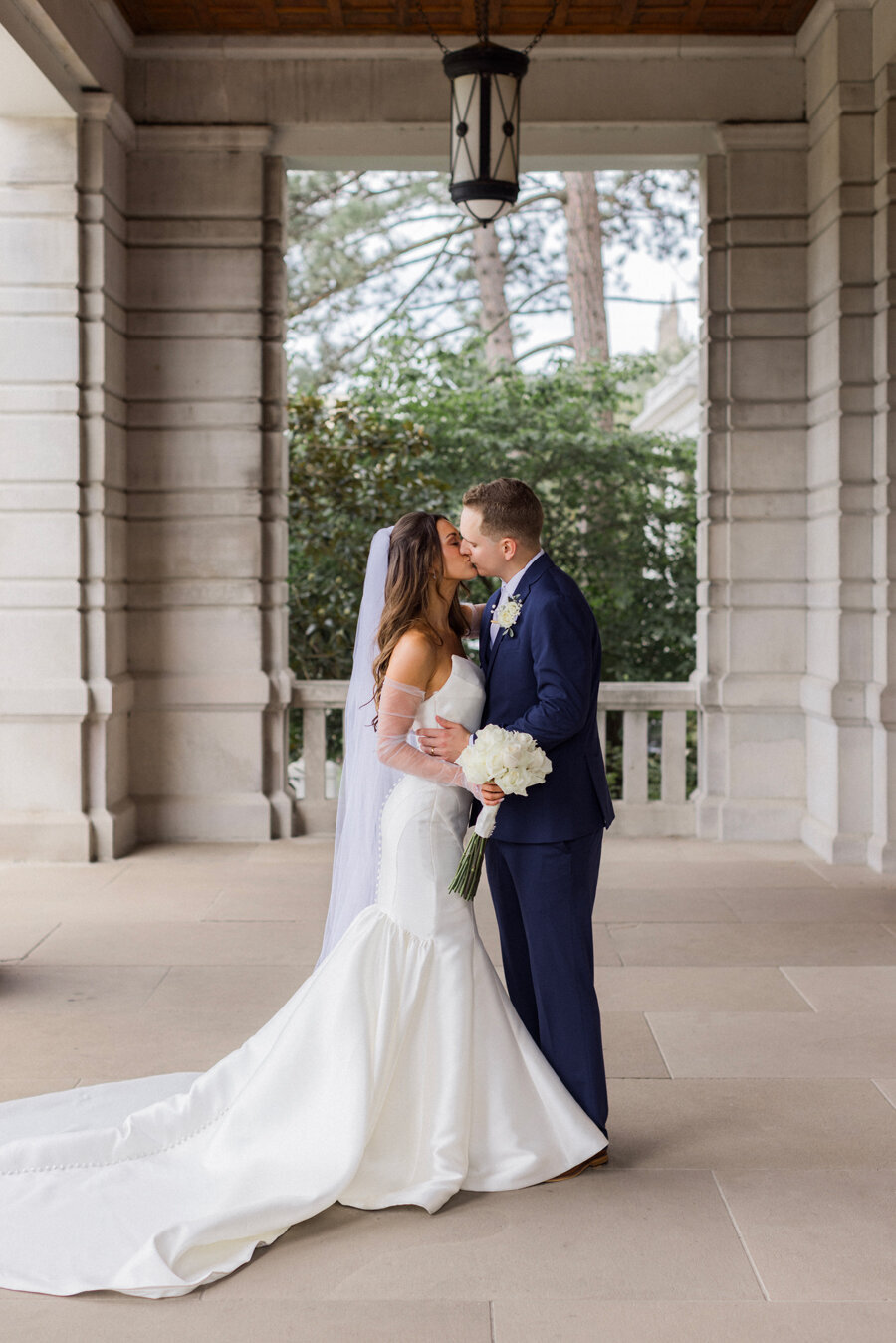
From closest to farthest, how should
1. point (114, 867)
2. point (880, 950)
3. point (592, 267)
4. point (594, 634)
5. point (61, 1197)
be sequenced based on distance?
point (61, 1197) → point (594, 634) → point (880, 950) → point (114, 867) → point (592, 267)

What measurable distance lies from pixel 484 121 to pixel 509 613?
3480mm

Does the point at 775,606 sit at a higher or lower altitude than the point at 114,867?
higher

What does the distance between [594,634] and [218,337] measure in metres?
5.15

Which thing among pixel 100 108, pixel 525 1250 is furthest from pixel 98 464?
pixel 525 1250

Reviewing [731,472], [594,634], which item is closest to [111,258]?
[731,472]

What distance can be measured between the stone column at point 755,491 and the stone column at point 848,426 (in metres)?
0.39

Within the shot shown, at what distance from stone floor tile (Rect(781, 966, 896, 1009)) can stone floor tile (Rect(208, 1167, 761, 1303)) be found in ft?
5.72

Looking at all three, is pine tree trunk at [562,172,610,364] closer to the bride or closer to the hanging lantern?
the hanging lantern

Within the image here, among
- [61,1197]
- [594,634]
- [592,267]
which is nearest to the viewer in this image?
[61,1197]

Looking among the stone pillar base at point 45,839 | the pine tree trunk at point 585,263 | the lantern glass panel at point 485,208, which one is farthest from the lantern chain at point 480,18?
the pine tree trunk at point 585,263

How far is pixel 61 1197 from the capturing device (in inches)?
121

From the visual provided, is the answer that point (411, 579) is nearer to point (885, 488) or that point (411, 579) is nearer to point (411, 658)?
point (411, 658)

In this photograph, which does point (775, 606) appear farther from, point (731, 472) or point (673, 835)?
point (673, 835)

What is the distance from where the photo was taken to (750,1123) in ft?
12.4
